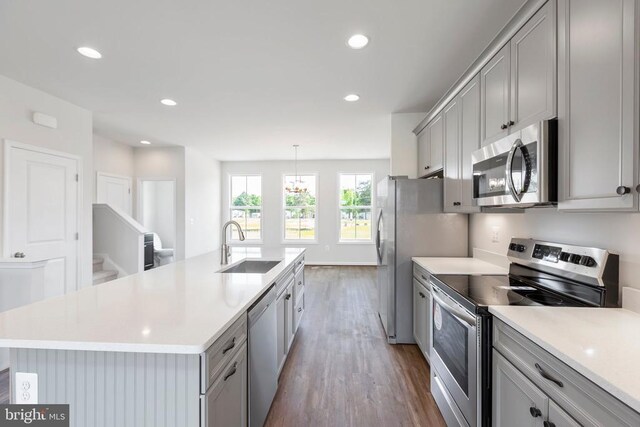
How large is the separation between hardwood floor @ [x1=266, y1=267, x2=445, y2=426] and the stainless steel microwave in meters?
1.52

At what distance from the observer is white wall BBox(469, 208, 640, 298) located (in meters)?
1.38

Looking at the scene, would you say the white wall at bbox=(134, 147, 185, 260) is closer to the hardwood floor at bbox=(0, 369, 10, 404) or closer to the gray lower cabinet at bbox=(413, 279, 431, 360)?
the hardwood floor at bbox=(0, 369, 10, 404)

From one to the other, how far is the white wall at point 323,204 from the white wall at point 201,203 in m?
0.87

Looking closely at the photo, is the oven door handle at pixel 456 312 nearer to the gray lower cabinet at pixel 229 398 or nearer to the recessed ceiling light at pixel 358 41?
the gray lower cabinet at pixel 229 398

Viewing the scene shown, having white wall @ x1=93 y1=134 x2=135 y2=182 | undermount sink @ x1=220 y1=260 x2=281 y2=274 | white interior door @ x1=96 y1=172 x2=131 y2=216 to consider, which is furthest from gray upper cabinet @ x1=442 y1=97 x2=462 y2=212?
white wall @ x1=93 y1=134 x2=135 y2=182

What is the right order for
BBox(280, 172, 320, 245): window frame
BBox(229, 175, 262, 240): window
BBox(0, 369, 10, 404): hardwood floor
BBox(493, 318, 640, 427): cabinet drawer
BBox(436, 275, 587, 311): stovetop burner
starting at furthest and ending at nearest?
BBox(229, 175, 262, 240): window < BBox(280, 172, 320, 245): window frame < BBox(0, 369, 10, 404): hardwood floor < BBox(436, 275, 587, 311): stovetop burner < BBox(493, 318, 640, 427): cabinet drawer

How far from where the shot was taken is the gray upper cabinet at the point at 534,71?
4.59 feet

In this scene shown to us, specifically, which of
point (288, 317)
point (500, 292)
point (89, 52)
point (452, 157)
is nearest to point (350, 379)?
point (288, 317)

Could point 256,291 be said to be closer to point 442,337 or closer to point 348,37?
point 442,337

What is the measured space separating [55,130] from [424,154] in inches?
171

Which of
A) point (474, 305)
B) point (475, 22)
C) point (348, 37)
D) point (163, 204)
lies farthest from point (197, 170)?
point (474, 305)

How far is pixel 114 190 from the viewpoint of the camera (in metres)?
5.47

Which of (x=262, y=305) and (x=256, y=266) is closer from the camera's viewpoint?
(x=262, y=305)

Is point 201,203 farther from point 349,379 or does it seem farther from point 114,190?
point 349,379
